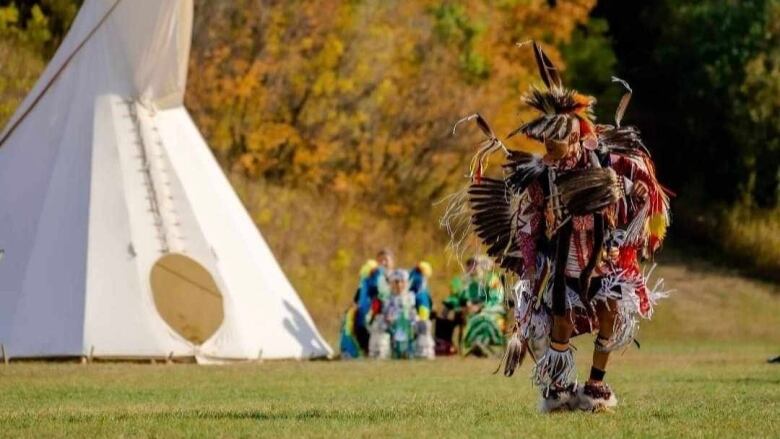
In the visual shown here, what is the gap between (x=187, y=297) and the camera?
2259 cm

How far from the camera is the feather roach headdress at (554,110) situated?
13344mm

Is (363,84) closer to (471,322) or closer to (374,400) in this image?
(471,322)

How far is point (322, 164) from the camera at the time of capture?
3809cm

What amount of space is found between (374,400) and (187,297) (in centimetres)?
713

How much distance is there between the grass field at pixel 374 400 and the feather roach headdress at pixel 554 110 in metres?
1.91

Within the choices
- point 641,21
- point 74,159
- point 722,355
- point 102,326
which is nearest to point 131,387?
point 102,326

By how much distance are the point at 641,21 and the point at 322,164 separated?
47.1 ft

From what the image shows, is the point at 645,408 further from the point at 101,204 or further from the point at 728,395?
the point at 101,204

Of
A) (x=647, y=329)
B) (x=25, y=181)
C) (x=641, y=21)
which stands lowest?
(x=647, y=329)

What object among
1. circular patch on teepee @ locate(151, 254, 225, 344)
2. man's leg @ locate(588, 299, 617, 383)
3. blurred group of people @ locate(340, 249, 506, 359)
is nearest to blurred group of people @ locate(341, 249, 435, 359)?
blurred group of people @ locate(340, 249, 506, 359)

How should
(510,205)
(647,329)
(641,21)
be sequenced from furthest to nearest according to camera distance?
(641,21) < (647,329) < (510,205)

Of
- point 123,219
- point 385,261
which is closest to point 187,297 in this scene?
point 123,219

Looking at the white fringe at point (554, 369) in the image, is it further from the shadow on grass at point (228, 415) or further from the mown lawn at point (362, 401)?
the shadow on grass at point (228, 415)

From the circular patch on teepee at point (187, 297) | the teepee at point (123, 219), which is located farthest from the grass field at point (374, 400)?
the circular patch on teepee at point (187, 297)
